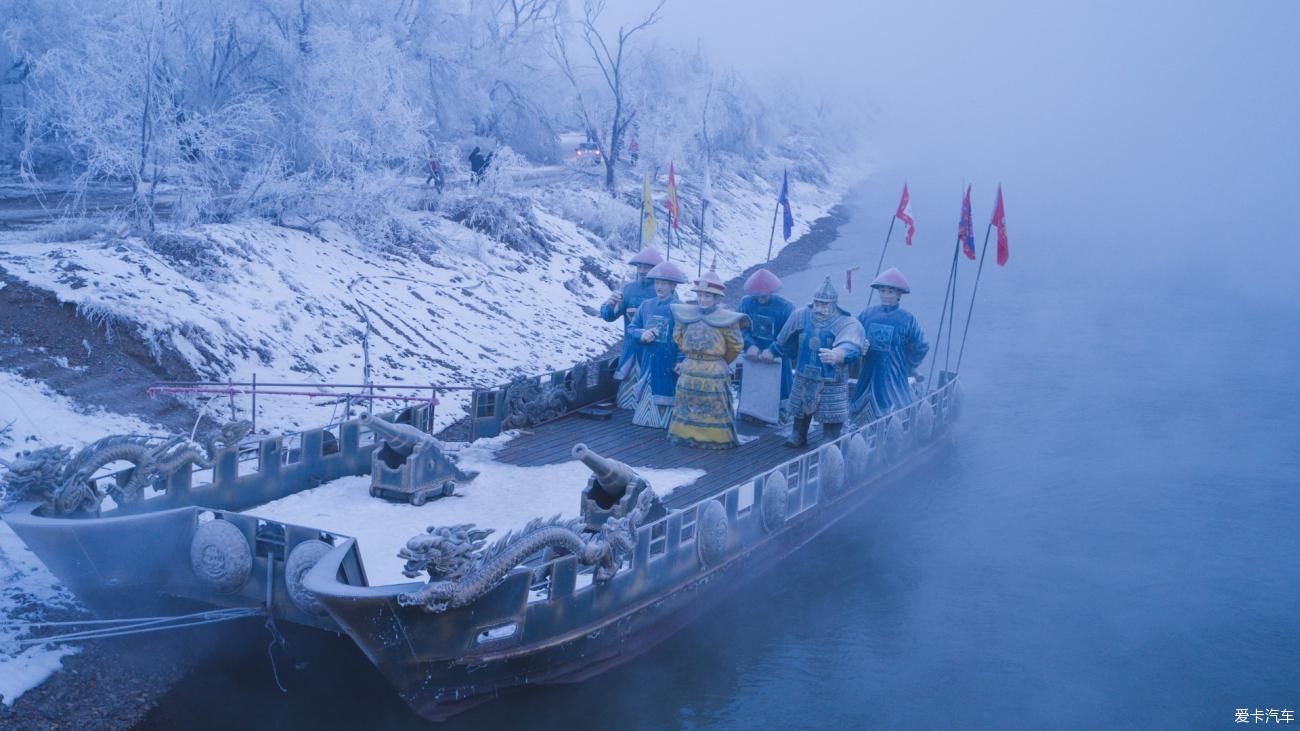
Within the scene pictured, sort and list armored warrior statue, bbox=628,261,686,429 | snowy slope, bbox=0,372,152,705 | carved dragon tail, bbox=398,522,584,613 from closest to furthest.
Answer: carved dragon tail, bbox=398,522,584,613 → snowy slope, bbox=0,372,152,705 → armored warrior statue, bbox=628,261,686,429

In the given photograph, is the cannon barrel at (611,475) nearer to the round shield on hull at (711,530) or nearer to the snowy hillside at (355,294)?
the round shield on hull at (711,530)

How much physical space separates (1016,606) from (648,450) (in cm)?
489

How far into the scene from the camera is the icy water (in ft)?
36.0

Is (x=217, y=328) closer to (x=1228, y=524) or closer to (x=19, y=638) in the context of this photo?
(x=19, y=638)

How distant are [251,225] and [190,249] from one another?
9.38ft

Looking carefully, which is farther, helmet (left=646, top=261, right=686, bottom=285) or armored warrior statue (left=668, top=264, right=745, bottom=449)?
helmet (left=646, top=261, right=686, bottom=285)

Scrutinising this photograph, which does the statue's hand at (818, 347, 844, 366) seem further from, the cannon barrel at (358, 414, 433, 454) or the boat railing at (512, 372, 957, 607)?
the cannon barrel at (358, 414, 433, 454)

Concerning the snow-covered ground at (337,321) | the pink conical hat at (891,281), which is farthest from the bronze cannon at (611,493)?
the pink conical hat at (891,281)

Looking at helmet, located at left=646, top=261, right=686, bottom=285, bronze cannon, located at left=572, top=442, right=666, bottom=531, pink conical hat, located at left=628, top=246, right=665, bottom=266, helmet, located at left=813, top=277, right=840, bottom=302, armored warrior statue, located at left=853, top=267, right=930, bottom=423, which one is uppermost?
pink conical hat, located at left=628, top=246, right=665, bottom=266

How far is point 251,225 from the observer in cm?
2312

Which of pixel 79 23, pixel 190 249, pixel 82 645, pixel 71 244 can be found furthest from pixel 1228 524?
pixel 79 23

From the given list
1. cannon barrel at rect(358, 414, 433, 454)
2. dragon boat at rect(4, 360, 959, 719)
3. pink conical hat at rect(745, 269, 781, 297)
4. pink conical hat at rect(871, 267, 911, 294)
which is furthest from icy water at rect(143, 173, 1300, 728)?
pink conical hat at rect(745, 269, 781, 297)

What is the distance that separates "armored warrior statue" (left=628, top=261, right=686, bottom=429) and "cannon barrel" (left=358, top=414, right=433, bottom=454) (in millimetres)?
4050

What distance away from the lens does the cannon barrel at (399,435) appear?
11.4 metres
